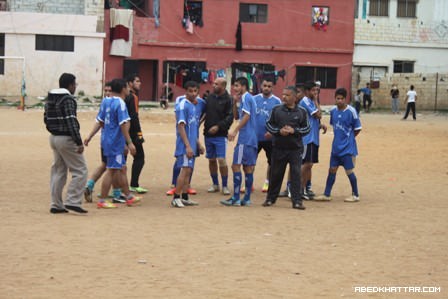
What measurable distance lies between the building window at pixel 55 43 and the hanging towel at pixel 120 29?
2.17m

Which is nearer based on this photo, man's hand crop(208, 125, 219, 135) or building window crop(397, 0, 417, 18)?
man's hand crop(208, 125, 219, 135)

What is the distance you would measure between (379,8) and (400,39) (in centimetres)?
213

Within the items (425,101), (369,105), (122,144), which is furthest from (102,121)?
(425,101)

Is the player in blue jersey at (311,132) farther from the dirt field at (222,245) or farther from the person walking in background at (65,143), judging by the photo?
the person walking in background at (65,143)

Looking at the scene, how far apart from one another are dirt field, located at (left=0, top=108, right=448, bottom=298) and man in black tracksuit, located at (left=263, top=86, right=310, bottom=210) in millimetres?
421

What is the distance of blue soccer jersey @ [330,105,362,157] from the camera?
12.6 m

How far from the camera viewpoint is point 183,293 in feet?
22.4

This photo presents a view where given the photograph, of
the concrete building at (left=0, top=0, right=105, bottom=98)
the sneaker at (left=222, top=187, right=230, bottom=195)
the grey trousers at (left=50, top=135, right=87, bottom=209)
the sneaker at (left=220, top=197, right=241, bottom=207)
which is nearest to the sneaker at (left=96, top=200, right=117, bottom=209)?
the grey trousers at (left=50, top=135, right=87, bottom=209)

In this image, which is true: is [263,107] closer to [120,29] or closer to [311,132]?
[311,132]

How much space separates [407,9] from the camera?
161ft

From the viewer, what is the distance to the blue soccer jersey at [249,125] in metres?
12.0

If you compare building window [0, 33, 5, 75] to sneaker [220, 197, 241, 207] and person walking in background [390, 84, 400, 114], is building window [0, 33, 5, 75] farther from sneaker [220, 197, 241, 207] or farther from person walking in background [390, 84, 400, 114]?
sneaker [220, 197, 241, 207]

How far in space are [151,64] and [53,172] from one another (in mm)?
36089

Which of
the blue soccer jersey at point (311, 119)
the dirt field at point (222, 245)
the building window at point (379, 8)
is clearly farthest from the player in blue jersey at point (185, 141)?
the building window at point (379, 8)
